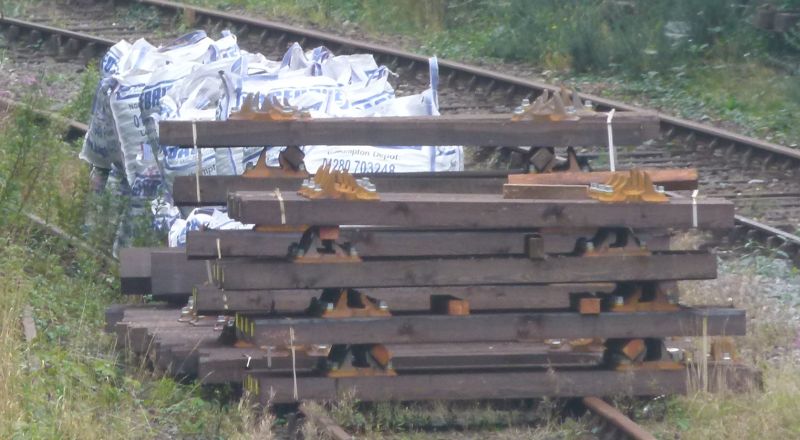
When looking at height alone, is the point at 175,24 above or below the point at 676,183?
above

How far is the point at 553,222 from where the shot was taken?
17.9 feet

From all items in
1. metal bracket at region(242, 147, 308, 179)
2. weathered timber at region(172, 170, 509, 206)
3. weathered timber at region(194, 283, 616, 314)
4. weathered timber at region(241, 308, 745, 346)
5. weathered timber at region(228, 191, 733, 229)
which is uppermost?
metal bracket at region(242, 147, 308, 179)

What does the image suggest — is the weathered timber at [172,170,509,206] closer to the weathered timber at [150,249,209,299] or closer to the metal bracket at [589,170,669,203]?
the weathered timber at [150,249,209,299]

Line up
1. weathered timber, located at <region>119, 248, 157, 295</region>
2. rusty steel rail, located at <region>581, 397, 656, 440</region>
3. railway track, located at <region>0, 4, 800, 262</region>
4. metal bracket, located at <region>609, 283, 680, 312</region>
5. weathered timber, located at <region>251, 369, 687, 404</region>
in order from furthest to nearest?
railway track, located at <region>0, 4, 800, 262</region>
weathered timber, located at <region>119, 248, 157, 295</region>
metal bracket, located at <region>609, 283, 680, 312</region>
weathered timber, located at <region>251, 369, 687, 404</region>
rusty steel rail, located at <region>581, 397, 656, 440</region>

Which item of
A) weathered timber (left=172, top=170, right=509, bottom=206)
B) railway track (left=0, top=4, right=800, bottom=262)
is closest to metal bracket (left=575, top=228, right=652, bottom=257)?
weathered timber (left=172, top=170, right=509, bottom=206)

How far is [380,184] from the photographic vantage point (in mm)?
6715

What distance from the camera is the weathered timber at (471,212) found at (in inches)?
208

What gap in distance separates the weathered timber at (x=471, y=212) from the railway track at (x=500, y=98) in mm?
3406

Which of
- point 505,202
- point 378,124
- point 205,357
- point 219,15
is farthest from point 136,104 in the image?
point 219,15

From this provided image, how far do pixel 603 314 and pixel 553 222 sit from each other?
439 mm

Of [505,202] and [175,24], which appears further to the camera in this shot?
[175,24]

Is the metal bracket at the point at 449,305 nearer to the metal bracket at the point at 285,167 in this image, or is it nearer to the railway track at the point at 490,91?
the metal bracket at the point at 285,167

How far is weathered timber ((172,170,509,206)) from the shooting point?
6488 mm

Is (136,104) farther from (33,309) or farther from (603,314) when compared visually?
(603,314)
